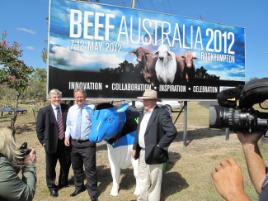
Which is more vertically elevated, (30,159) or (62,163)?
(30,159)

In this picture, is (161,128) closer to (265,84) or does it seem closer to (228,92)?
(228,92)

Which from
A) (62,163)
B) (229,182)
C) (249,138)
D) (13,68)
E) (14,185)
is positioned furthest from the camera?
(13,68)

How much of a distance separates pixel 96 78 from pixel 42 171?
7.87ft

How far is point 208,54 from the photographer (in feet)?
31.9

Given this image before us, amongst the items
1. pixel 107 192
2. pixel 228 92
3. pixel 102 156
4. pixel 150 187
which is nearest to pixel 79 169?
pixel 107 192

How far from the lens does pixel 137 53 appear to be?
8.60m

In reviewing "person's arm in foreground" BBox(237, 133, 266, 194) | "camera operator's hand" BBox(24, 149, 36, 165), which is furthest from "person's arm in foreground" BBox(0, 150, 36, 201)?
"person's arm in foreground" BBox(237, 133, 266, 194)

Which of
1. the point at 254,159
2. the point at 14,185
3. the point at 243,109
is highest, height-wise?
the point at 243,109

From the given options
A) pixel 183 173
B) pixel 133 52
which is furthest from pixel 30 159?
pixel 133 52

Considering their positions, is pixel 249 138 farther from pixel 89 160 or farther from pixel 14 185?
pixel 89 160

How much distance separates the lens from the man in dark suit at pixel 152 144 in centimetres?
491

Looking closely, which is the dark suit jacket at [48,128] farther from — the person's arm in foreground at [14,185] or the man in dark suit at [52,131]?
the person's arm in foreground at [14,185]

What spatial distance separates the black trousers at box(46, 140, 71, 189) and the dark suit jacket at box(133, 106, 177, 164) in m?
1.80

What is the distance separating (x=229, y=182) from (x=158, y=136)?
11.6 ft
